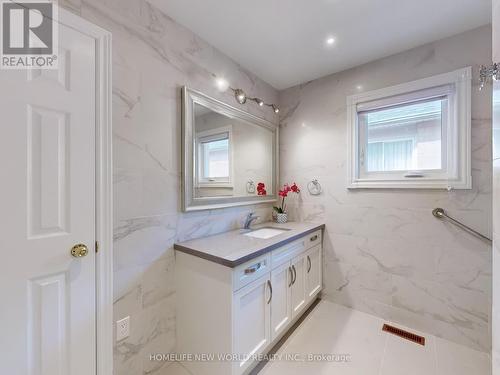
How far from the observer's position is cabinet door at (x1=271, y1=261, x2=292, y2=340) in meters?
1.56

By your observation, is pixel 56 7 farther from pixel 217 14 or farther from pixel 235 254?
pixel 235 254

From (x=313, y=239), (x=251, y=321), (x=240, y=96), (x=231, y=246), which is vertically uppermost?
(x=240, y=96)

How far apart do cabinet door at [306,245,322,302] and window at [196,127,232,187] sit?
3.43 ft

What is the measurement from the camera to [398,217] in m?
1.91

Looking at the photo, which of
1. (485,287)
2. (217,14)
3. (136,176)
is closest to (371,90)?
(217,14)

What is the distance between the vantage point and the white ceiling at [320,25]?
4.67ft

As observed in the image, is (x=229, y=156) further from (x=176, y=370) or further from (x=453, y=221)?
(x=453, y=221)

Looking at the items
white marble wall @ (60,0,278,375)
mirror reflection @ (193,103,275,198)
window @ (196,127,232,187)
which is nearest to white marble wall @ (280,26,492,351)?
mirror reflection @ (193,103,275,198)

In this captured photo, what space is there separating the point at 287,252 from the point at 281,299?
0.35m

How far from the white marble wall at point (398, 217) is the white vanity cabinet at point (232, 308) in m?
0.80

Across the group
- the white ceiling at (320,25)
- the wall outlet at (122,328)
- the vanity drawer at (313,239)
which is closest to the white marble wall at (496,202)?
the white ceiling at (320,25)

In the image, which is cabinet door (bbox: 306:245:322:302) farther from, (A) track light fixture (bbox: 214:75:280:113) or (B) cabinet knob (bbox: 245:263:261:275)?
(A) track light fixture (bbox: 214:75:280:113)

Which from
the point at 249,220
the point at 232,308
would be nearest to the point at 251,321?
the point at 232,308

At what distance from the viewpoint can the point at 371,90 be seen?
2.03 metres
